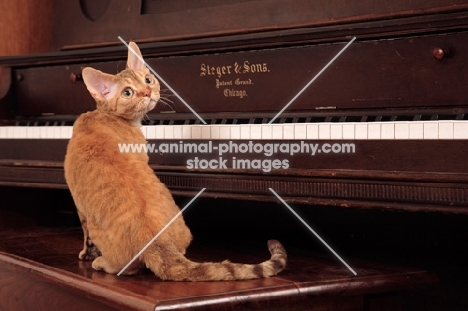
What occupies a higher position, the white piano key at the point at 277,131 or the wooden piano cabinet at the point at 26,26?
the wooden piano cabinet at the point at 26,26

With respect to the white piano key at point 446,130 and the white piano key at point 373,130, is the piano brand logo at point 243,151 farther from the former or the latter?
the white piano key at point 446,130

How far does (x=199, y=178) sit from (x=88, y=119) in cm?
37

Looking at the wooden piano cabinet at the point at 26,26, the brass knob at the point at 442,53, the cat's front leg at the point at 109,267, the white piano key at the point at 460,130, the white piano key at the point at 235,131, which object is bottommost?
the cat's front leg at the point at 109,267

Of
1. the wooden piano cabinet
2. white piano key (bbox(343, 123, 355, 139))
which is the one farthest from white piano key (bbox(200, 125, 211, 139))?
the wooden piano cabinet

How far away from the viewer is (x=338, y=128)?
1962 mm

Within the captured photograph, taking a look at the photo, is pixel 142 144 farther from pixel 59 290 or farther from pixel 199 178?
pixel 59 290

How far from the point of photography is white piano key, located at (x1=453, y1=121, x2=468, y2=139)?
176cm

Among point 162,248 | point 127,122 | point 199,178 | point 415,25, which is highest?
point 415,25

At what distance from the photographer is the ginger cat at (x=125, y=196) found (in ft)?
5.98

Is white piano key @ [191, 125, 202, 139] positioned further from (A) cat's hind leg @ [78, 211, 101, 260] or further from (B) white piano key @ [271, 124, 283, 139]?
(A) cat's hind leg @ [78, 211, 101, 260]

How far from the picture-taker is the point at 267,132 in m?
2.11

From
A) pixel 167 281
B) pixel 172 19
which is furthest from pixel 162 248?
pixel 172 19

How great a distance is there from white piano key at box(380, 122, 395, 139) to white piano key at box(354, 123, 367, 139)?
0.14ft

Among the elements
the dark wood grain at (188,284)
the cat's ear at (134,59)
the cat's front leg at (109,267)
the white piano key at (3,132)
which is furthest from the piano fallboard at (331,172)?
the white piano key at (3,132)
